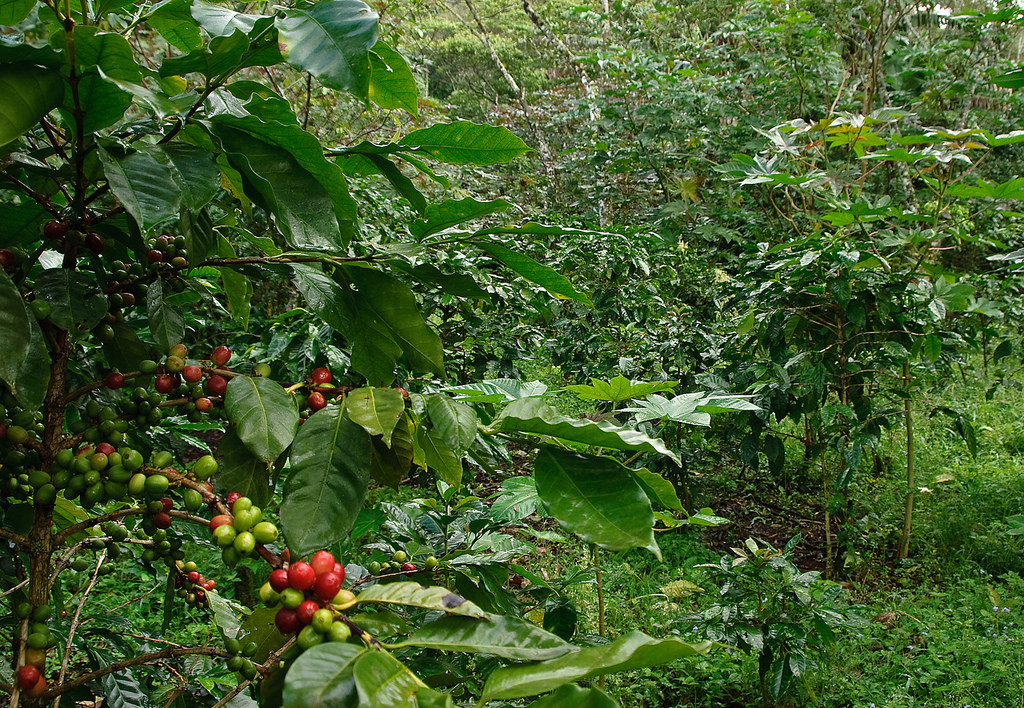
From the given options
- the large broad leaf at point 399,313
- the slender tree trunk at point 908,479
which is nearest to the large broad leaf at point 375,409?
the large broad leaf at point 399,313

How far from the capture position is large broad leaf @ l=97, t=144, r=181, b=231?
1.49 feet

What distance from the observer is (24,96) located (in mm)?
440

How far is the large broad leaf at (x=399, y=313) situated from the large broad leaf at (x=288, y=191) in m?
0.08

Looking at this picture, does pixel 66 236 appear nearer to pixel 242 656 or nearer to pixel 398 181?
pixel 398 181

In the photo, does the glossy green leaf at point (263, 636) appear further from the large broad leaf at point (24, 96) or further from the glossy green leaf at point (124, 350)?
the large broad leaf at point (24, 96)

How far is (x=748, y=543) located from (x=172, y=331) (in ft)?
5.76

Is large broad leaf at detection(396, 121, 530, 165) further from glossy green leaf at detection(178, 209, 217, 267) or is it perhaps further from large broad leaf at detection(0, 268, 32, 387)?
large broad leaf at detection(0, 268, 32, 387)

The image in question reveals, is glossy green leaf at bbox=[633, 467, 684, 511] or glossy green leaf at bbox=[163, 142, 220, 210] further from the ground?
glossy green leaf at bbox=[163, 142, 220, 210]

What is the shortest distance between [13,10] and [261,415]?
37 cm

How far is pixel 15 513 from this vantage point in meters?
0.74

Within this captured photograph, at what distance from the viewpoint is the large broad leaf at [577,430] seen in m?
0.47

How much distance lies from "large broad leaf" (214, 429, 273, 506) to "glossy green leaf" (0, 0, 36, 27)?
0.36 m

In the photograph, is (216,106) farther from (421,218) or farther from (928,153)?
(928,153)

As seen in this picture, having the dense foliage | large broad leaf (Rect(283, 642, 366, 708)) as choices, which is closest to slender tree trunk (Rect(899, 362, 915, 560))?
the dense foliage
